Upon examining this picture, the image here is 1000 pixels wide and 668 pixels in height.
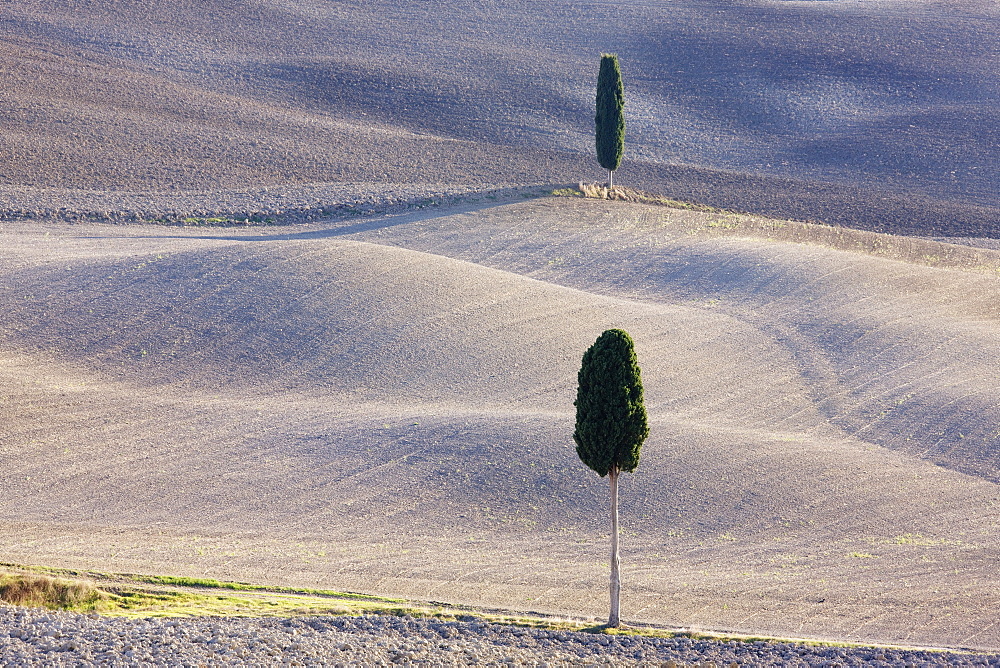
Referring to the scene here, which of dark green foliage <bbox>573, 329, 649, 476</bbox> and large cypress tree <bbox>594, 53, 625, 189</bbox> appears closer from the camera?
dark green foliage <bbox>573, 329, 649, 476</bbox>

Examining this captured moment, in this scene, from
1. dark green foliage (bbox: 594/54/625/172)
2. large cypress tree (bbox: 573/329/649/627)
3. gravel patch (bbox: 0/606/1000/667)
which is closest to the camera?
gravel patch (bbox: 0/606/1000/667)

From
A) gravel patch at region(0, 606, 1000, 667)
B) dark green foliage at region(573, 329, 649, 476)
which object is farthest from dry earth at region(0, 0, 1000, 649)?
dark green foliage at region(573, 329, 649, 476)

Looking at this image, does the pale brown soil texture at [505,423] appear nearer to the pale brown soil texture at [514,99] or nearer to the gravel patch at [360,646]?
the gravel patch at [360,646]

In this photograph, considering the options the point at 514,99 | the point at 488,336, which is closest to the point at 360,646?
the point at 488,336

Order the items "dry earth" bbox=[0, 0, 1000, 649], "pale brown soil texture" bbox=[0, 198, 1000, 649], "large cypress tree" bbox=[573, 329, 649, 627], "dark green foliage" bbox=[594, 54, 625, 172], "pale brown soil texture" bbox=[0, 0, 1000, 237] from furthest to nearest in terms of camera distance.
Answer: "pale brown soil texture" bbox=[0, 0, 1000, 237] → "dark green foliage" bbox=[594, 54, 625, 172] → "dry earth" bbox=[0, 0, 1000, 649] → "pale brown soil texture" bbox=[0, 198, 1000, 649] → "large cypress tree" bbox=[573, 329, 649, 627]

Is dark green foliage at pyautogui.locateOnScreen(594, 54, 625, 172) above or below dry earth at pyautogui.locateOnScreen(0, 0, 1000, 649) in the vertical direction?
above

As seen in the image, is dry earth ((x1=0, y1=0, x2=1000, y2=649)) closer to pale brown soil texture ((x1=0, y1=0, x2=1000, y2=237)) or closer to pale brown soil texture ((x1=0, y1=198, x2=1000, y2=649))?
pale brown soil texture ((x1=0, y1=198, x2=1000, y2=649))

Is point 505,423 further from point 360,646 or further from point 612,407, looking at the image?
point 360,646
